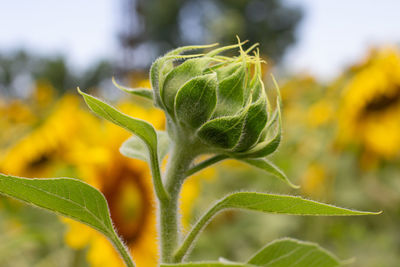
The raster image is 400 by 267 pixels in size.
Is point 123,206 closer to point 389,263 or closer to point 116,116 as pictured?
point 116,116

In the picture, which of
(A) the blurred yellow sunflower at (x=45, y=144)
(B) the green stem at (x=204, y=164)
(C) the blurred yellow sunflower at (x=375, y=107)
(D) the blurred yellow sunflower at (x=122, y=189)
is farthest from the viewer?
(C) the blurred yellow sunflower at (x=375, y=107)

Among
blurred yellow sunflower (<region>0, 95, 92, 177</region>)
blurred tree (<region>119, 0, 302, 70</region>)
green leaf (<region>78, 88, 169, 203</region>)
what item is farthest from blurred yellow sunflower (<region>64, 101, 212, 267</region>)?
blurred tree (<region>119, 0, 302, 70</region>)

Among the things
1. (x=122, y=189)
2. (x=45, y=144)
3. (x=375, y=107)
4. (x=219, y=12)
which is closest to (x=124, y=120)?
(x=122, y=189)

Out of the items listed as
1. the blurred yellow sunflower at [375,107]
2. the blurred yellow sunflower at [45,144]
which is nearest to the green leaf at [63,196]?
the blurred yellow sunflower at [45,144]

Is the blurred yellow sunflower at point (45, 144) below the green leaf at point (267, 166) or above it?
below

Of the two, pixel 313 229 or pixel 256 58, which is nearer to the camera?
pixel 256 58

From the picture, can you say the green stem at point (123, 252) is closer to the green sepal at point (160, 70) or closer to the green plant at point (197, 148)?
the green plant at point (197, 148)

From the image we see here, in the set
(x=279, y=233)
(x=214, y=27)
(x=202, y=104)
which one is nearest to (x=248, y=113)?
(x=202, y=104)
